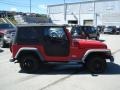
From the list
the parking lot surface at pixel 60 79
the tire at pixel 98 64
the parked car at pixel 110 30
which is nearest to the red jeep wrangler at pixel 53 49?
the tire at pixel 98 64

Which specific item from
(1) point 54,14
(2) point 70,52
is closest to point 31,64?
(2) point 70,52

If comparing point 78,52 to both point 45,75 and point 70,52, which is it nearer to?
point 70,52

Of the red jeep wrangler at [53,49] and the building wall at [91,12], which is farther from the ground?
the building wall at [91,12]

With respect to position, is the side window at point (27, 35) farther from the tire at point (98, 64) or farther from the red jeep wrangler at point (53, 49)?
the tire at point (98, 64)

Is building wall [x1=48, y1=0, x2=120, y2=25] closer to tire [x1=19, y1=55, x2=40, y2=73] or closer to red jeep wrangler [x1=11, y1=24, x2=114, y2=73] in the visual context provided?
red jeep wrangler [x1=11, y1=24, x2=114, y2=73]

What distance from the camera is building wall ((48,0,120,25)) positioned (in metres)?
68.3

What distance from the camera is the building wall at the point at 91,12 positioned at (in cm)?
6831

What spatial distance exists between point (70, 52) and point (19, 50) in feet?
6.28

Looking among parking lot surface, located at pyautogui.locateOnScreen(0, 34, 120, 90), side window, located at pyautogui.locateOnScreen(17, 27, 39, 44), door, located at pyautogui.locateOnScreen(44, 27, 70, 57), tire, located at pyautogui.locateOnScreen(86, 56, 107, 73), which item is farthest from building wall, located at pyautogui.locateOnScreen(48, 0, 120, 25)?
side window, located at pyautogui.locateOnScreen(17, 27, 39, 44)

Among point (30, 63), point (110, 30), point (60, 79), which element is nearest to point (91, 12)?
point (110, 30)

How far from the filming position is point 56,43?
1080 centimetres

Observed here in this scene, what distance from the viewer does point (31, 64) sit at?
35.8 ft

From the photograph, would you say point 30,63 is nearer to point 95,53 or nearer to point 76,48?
point 76,48

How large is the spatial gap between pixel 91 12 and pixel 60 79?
6409cm
